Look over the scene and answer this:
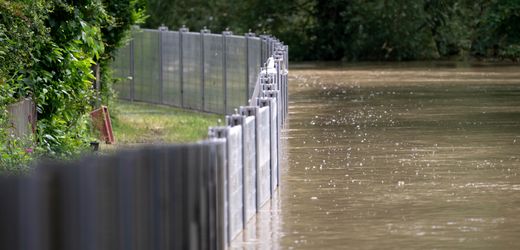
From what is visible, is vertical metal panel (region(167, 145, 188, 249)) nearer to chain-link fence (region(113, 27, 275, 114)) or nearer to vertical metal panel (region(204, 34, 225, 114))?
chain-link fence (region(113, 27, 275, 114))

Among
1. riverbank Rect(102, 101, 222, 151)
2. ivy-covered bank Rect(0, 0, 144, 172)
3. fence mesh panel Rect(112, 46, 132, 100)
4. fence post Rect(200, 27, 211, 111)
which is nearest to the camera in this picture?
ivy-covered bank Rect(0, 0, 144, 172)

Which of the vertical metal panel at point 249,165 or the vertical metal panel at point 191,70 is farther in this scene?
the vertical metal panel at point 191,70

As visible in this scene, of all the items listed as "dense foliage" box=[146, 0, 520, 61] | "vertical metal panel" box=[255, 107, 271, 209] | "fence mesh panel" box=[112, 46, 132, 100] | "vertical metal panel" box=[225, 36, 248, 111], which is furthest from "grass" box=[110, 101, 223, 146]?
"dense foliage" box=[146, 0, 520, 61]

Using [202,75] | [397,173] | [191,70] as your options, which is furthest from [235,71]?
[397,173]

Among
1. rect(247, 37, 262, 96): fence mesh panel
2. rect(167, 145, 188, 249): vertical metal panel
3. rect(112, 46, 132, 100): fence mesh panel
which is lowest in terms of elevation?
rect(112, 46, 132, 100): fence mesh panel

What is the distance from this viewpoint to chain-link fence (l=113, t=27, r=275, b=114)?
27.4 m

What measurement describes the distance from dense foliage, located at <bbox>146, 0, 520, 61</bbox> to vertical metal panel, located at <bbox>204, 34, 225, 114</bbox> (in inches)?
641

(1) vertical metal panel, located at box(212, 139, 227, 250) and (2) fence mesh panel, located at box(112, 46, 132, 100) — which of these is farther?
(2) fence mesh panel, located at box(112, 46, 132, 100)

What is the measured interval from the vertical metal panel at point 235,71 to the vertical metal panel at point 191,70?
1.02m

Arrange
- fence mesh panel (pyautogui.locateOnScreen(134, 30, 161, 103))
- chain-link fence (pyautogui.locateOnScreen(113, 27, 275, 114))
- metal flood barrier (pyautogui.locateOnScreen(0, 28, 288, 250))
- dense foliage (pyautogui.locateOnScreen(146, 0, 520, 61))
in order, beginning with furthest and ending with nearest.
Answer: dense foliage (pyautogui.locateOnScreen(146, 0, 520, 61))
fence mesh panel (pyautogui.locateOnScreen(134, 30, 161, 103))
chain-link fence (pyautogui.locateOnScreen(113, 27, 275, 114))
metal flood barrier (pyautogui.locateOnScreen(0, 28, 288, 250))

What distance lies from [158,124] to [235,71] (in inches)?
92.3

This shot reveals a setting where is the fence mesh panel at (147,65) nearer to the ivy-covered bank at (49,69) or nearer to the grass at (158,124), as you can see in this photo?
the grass at (158,124)

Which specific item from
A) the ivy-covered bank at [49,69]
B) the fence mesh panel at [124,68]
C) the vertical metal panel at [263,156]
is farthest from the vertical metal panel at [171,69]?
the vertical metal panel at [263,156]

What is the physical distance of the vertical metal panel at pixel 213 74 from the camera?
2806 cm
